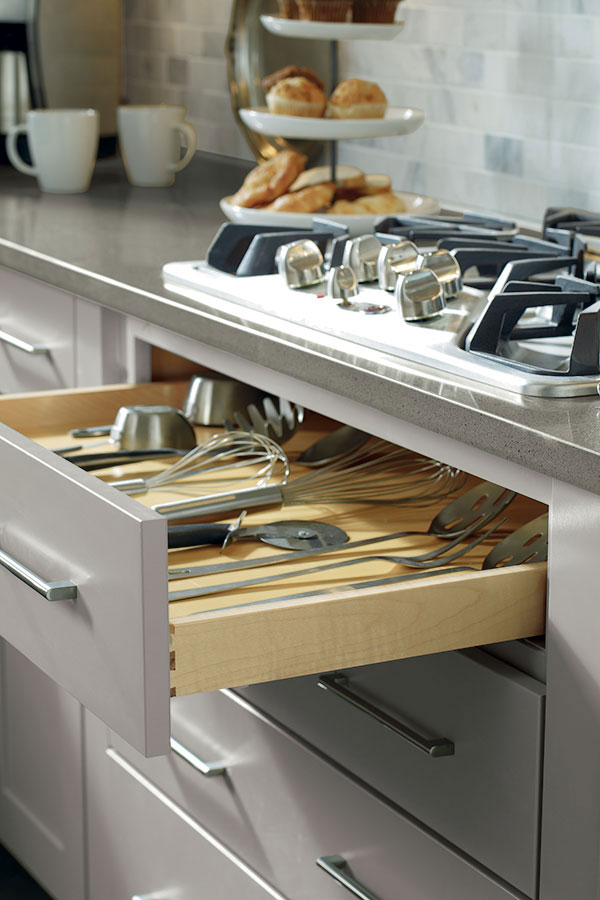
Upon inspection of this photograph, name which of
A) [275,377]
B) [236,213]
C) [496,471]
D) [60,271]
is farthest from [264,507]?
[236,213]

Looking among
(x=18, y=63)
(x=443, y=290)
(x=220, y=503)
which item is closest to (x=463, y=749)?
(x=220, y=503)

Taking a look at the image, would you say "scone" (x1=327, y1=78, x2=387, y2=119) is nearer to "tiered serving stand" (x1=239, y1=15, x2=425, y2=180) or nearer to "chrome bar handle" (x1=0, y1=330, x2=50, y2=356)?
"tiered serving stand" (x1=239, y1=15, x2=425, y2=180)

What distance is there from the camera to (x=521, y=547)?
967mm

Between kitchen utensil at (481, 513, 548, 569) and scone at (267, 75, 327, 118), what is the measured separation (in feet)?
2.69

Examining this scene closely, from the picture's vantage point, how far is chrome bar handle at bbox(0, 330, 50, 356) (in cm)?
156

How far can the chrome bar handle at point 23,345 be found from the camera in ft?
5.12

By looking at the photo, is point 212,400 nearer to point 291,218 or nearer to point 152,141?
point 291,218

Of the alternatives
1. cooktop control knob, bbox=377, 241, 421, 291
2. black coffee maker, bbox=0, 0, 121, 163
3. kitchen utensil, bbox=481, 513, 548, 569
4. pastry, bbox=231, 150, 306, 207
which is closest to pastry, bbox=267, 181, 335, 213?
pastry, bbox=231, 150, 306, 207

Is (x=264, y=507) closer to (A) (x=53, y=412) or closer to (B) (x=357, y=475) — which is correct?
(B) (x=357, y=475)

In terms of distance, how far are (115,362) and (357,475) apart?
363 mm

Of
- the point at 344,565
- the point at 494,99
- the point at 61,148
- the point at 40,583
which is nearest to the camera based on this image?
the point at 40,583

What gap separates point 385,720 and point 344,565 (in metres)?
0.13

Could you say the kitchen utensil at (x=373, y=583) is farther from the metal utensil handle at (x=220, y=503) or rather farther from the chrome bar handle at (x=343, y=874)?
the chrome bar handle at (x=343, y=874)

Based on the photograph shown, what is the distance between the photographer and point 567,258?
Result: 3.94 ft
